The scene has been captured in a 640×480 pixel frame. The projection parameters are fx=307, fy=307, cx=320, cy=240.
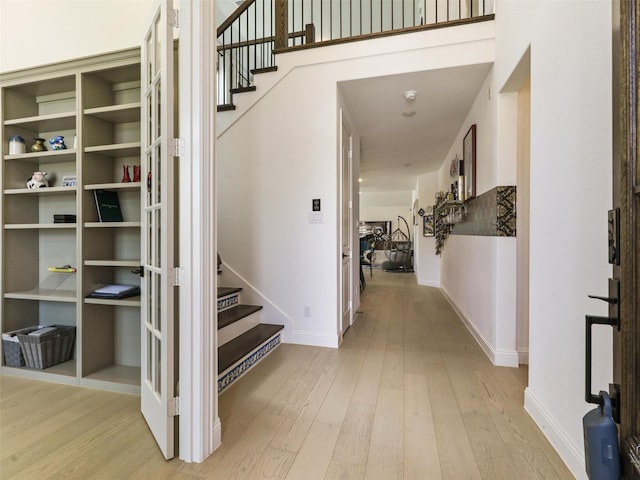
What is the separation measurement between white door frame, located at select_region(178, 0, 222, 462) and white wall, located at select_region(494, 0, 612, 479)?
161 cm

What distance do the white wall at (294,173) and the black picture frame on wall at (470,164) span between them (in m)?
0.90

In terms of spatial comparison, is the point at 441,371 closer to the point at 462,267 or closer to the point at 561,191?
the point at 561,191

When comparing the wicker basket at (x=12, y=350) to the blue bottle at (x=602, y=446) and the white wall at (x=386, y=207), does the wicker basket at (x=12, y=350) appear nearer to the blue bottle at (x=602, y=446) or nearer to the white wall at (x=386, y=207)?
the blue bottle at (x=602, y=446)

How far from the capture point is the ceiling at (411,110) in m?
2.84

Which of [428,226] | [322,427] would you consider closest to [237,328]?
[322,427]

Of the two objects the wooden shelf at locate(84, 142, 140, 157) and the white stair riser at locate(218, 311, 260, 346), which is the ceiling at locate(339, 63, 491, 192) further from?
the white stair riser at locate(218, 311, 260, 346)

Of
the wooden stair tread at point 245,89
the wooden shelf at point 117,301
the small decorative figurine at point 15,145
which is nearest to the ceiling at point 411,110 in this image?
the wooden stair tread at point 245,89

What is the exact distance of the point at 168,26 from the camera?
1426mm

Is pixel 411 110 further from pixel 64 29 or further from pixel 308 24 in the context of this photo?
pixel 64 29

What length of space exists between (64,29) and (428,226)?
20.5 feet

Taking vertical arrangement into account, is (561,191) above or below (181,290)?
above

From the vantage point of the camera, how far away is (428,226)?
21.9ft

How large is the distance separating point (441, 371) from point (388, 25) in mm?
5806

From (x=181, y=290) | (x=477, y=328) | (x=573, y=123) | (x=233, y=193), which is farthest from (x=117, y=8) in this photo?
(x=477, y=328)
